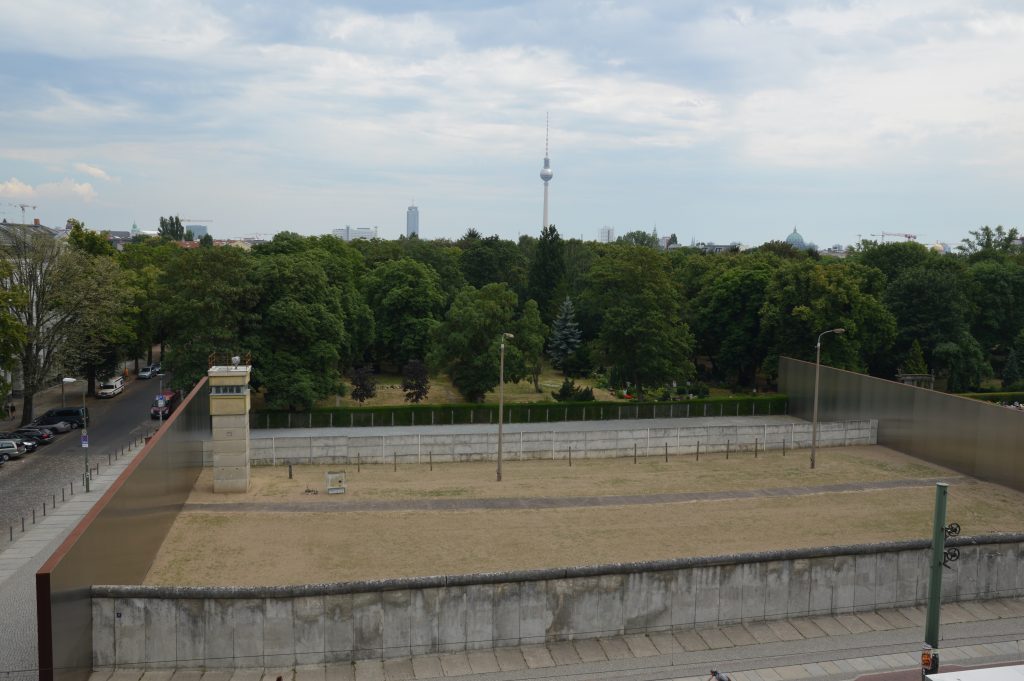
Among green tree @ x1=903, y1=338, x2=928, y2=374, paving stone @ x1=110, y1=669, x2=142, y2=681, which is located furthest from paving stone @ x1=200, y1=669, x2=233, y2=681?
green tree @ x1=903, y1=338, x2=928, y2=374

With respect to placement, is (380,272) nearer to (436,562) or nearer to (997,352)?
(436,562)

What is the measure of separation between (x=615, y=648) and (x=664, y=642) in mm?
1327

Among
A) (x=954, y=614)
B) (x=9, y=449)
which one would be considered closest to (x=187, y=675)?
(x=954, y=614)

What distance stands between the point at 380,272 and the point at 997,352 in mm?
55841

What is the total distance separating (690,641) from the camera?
20062 mm

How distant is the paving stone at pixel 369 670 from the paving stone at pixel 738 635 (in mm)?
8695

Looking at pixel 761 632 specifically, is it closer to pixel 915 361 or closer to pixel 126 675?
pixel 126 675

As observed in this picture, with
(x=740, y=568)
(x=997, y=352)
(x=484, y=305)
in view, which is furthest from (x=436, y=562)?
(x=997, y=352)

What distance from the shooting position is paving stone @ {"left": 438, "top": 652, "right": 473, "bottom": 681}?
1838cm

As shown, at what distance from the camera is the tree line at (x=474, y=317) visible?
1891 inches

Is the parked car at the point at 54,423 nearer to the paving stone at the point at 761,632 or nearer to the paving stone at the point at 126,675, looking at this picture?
the paving stone at the point at 126,675

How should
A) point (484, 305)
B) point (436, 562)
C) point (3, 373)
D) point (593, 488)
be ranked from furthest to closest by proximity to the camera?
point (484, 305)
point (3, 373)
point (593, 488)
point (436, 562)

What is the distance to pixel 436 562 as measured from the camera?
25.9 meters

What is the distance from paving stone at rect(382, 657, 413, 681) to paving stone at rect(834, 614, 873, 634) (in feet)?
37.2
